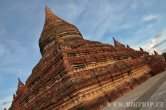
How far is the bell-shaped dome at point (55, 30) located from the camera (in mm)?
22297

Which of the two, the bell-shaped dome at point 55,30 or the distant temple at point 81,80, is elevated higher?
the bell-shaped dome at point 55,30

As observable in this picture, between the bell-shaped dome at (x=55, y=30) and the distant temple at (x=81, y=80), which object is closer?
the distant temple at (x=81, y=80)

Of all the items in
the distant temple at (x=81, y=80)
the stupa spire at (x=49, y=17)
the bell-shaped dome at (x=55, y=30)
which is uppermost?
the stupa spire at (x=49, y=17)

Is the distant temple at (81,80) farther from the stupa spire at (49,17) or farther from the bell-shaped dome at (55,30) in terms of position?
the stupa spire at (49,17)

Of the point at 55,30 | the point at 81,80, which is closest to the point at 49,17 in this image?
the point at 55,30

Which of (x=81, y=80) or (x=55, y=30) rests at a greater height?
(x=55, y=30)

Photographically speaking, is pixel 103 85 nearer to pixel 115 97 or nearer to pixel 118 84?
pixel 115 97

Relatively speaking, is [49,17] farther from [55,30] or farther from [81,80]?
[81,80]

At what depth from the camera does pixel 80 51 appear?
50.6 ft

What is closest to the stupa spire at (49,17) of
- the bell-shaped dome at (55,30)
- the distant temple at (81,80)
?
the bell-shaped dome at (55,30)

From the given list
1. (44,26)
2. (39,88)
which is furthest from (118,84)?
(44,26)

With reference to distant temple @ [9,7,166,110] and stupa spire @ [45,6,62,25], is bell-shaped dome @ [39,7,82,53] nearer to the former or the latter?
stupa spire @ [45,6,62,25]

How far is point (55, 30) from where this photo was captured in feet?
73.9

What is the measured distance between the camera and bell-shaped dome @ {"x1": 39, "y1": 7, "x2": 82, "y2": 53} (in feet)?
73.2
